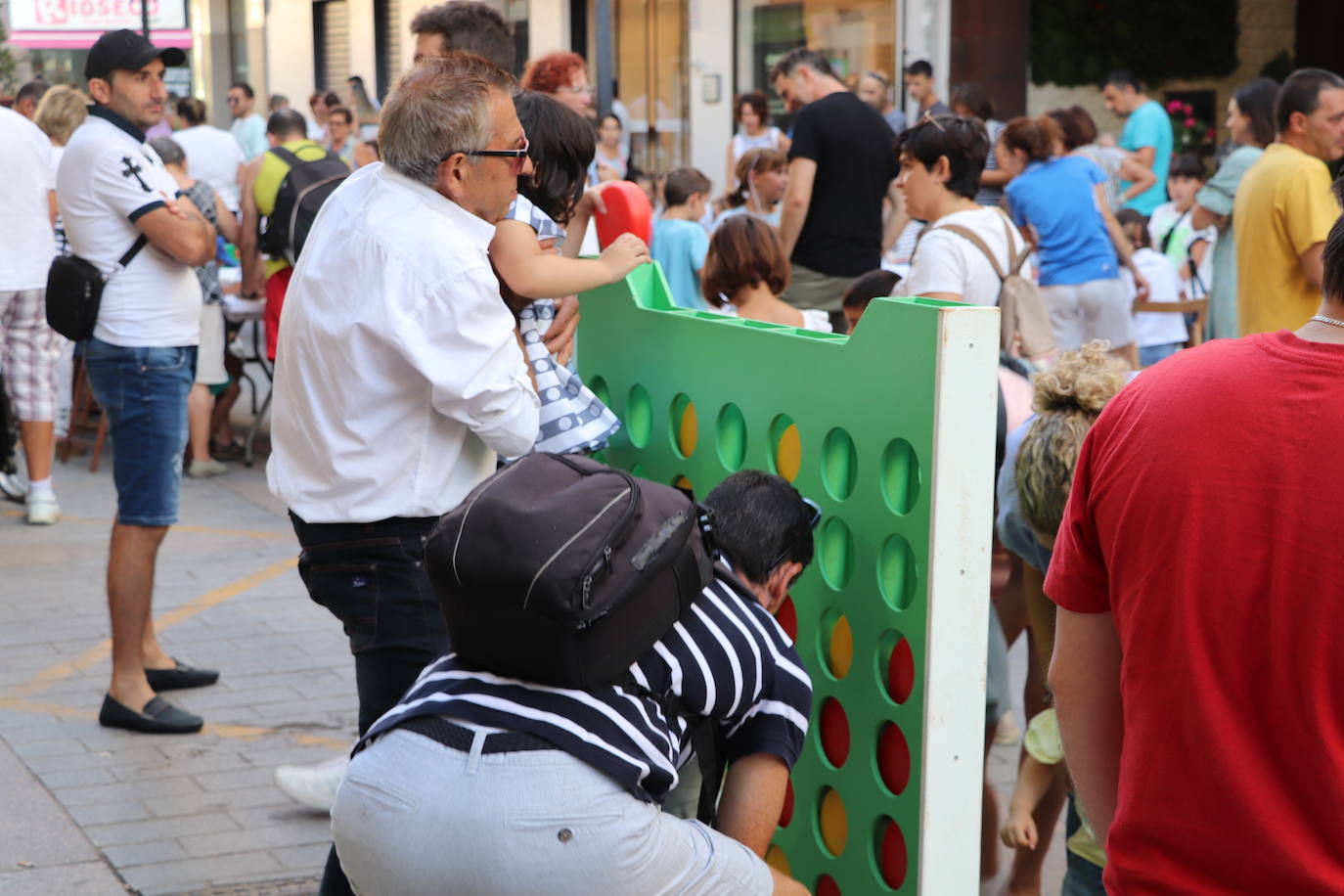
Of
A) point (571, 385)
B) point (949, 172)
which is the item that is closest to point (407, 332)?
point (571, 385)

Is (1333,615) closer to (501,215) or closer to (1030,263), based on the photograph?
(501,215)

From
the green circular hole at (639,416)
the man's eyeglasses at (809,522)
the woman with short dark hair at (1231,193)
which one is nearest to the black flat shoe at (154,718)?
the green circular hole at (639,416)

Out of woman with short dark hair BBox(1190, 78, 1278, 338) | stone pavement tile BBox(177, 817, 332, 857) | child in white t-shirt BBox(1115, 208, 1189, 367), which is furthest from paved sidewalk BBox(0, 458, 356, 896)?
child in white t-shirt BBox(1115, 208, 1189, 367)

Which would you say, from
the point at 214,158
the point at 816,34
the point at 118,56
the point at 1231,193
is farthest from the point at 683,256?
the point at 816,34

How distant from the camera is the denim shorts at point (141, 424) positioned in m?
4.64

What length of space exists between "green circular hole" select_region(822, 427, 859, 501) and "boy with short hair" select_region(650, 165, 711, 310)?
14.9 feet

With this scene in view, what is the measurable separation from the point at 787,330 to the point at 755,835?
104 cm

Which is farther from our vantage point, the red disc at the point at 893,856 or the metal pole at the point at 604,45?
the metal pole at the point at 604,45

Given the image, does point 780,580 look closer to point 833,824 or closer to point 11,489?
point 833,824

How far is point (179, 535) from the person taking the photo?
24.6 feet

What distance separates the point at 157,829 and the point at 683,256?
14.3 feet

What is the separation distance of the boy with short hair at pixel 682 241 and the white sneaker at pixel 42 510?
3162 millimetres

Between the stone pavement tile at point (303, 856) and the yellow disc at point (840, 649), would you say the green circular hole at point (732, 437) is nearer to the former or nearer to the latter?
the yellow disc at point (840, 649)

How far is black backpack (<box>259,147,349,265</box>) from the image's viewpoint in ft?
18.2
